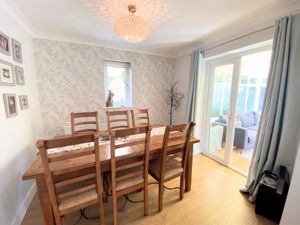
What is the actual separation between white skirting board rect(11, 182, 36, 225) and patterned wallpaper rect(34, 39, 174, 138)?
3.76 feet

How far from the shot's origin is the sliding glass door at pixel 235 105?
8.07ft

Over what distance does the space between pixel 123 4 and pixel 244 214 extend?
2830 millimetres

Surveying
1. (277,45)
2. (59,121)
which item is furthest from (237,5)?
(59,121)

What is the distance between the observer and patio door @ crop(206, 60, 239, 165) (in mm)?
2697

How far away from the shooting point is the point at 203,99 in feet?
10.7

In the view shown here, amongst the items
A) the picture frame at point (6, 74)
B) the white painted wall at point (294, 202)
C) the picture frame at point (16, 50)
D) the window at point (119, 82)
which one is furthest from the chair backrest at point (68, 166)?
the window at point (119, 82)

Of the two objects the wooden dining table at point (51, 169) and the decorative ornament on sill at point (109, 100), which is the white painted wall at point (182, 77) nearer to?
the decorative ornament on sill at point (109, 100)

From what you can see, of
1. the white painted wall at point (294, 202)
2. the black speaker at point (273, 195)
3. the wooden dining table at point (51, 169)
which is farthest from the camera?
the black speaker at point (273, 195)

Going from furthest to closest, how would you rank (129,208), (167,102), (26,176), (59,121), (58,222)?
1. (167,102)
2. (59,121)
3. (129,208)
4. (58,222)
5. (26,176)

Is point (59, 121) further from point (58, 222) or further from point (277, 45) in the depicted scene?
point (277, 45)

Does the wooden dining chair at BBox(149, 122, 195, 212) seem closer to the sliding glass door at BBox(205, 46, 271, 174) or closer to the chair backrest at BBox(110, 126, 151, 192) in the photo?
the chair backrest at BBox(110, 126, 151, 192)

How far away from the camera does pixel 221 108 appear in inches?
116

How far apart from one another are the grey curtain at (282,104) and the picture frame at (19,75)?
3132mm

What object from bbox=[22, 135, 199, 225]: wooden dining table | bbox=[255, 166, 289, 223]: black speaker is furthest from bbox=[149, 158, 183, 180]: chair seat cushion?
bbox=[255, 166, 289, 223]: black speaker
